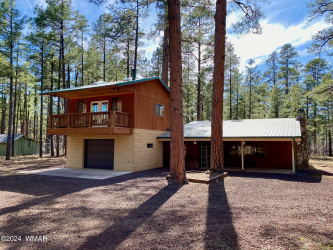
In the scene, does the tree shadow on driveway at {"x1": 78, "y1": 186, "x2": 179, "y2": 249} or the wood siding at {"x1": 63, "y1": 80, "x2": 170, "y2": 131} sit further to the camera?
the wood siding at {"x1": 63, "y1": 80, "x2": 170, "y2": 131}

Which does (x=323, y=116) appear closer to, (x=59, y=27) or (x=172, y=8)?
(x=172, y=8)

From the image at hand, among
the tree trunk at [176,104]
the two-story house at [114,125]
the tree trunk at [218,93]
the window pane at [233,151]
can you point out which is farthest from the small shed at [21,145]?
the tree trunk at [218,93]

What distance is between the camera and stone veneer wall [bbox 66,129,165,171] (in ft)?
40.2

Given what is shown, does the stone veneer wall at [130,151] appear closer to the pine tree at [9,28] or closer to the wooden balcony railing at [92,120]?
the wooden balcony railing at [92,120]

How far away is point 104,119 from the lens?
11562mm

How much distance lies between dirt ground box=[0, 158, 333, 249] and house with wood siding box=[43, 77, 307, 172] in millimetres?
4917

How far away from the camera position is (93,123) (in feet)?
38.9

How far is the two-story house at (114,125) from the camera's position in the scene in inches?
461

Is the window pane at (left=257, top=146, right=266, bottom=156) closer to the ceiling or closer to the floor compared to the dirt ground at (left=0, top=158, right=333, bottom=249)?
closer to the ceiling

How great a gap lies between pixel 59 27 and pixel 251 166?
1991cm

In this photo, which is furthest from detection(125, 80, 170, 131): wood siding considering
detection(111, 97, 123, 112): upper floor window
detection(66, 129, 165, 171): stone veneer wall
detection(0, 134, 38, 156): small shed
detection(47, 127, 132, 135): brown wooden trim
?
detection(0, 134, 38, 156): small shed

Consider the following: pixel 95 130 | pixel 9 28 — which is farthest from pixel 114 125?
pixel 9 28

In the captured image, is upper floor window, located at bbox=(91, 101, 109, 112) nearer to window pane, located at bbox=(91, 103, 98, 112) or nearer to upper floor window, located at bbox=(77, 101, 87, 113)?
window pane, located at bbox=(91, 103, 98, 112)

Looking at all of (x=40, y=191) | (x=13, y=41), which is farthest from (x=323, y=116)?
(x=13, y=41)
